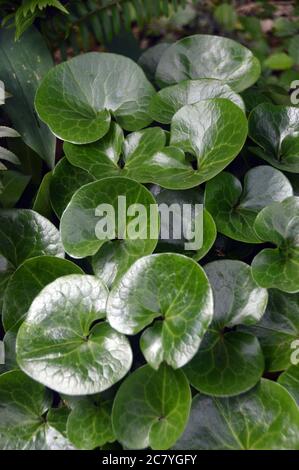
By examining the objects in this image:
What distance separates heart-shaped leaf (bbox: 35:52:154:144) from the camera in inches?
47.0

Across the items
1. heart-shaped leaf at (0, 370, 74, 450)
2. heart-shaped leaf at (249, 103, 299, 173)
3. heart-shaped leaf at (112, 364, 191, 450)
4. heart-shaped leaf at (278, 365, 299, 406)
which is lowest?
heart-shaped leaf at (0, 370, 74, 450)

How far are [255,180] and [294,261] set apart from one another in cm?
20

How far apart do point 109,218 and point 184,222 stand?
0.15m

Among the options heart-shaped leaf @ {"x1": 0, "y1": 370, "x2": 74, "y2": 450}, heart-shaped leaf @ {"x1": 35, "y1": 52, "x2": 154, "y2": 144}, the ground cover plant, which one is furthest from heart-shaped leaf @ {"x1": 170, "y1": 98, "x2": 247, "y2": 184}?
heart-shaped leaf @ {"x1": 0, "y1": 370, "x2": 74, "y2": 450}

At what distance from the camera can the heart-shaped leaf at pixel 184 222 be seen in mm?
999

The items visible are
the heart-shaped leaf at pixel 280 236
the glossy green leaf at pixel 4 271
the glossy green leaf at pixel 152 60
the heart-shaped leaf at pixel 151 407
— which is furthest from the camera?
the glossy green leaf at pixel 152 60

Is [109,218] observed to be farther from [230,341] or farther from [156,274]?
Result: [230,341]

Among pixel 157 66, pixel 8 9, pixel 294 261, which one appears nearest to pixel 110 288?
pixel 294 261

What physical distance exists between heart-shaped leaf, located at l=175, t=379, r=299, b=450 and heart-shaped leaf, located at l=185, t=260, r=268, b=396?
34 millimetres

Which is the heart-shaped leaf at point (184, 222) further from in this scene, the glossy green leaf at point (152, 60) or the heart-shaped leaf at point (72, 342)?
the glossy green leaf at point (152, 60)

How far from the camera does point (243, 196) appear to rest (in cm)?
110

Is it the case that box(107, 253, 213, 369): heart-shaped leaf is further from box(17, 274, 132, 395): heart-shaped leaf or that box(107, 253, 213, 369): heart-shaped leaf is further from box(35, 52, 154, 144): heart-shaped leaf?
box(35, 52, 154, 144): heart-shaped leaf

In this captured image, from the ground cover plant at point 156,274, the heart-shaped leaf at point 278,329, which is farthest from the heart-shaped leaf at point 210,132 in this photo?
the heart-shaped leaf at point 278,329
